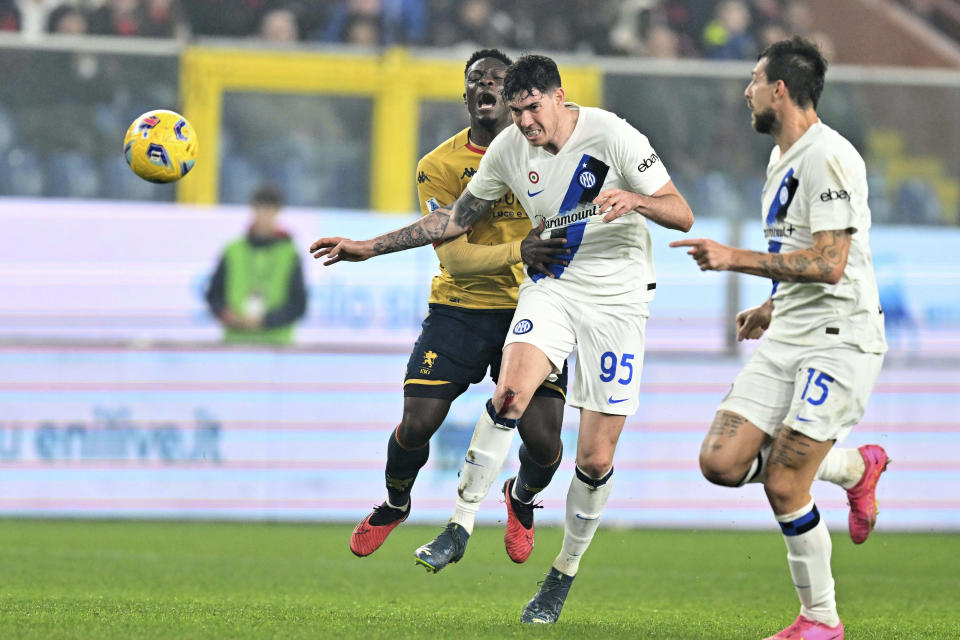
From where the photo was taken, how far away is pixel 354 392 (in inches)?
430

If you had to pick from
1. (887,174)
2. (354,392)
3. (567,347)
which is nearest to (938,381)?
(887,174)

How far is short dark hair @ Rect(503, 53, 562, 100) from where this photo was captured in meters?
5.69

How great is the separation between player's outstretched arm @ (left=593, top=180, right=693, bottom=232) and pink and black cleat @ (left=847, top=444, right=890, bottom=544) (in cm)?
126

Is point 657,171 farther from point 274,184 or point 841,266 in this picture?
point 274,184

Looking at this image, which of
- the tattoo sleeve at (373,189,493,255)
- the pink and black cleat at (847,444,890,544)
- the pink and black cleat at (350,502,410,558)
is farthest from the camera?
the pink and black cleat at (350,502,410,558)

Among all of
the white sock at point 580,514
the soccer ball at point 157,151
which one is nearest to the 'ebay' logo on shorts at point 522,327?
the white sock at point 580,514

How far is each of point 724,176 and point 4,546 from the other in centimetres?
788

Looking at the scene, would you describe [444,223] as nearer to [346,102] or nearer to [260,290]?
[260,290]

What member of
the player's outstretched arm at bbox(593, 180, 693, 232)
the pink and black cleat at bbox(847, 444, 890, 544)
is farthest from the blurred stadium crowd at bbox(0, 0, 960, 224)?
the pink and black cleat at bbox(847, 444, 890, 544)

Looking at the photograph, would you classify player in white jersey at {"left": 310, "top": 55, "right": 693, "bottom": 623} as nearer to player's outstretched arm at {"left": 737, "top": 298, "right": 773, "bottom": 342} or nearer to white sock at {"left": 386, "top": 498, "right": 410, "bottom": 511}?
player's outstretched arm at {"left": 737, "top": 298, "right": 773, "bottom": 342}

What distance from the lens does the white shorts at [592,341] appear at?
5.98m

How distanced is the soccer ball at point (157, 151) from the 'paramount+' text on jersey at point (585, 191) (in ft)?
4.60

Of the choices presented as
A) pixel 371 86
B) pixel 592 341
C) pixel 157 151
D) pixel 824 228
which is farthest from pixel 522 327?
pixel 371 86

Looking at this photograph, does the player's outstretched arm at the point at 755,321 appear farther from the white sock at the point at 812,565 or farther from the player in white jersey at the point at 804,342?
the white sock at the point at 812,565
